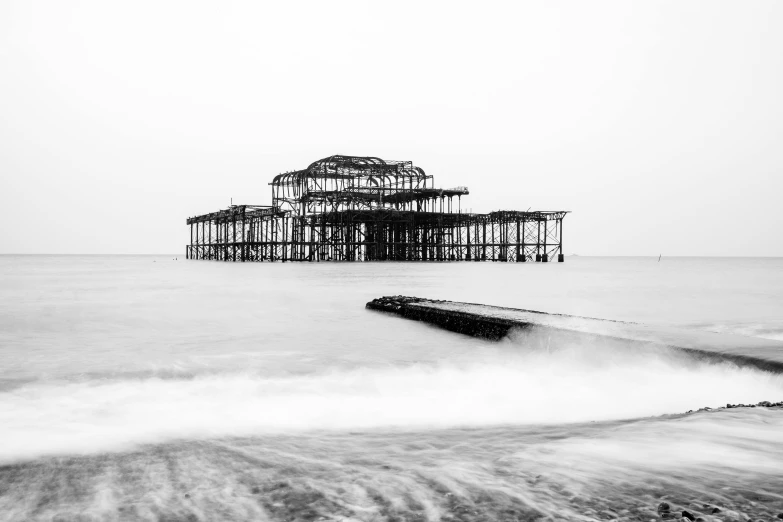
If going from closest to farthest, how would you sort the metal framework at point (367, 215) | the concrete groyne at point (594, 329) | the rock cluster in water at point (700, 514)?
1. the rock cluster in water at point (700, 514)
2. the concrete groyne at point (594, 329)
3. the metal framework at point (367, 215)

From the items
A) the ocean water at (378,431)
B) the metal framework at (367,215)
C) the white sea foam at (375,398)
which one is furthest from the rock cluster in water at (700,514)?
the metal framework at (367,215)

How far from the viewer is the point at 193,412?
6.21 m

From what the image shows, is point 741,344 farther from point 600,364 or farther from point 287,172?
point 287,172

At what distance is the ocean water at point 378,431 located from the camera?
358cm

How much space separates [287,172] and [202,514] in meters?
69.0

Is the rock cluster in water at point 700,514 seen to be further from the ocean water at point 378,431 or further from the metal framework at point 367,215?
the metal framework at point 367,215

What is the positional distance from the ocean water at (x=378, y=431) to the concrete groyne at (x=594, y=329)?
171 mm

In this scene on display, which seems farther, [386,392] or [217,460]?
[386,392]

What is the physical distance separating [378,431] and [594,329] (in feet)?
16.4

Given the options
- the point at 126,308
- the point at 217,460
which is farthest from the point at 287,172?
the point at 217,460

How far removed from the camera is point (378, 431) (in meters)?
5.45

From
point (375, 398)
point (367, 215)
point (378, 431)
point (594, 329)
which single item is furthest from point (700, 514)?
point (367, 215)

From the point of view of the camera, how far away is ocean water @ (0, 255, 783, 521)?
3.58 metres

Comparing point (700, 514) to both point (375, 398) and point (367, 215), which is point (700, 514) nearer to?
point (375, 398)
